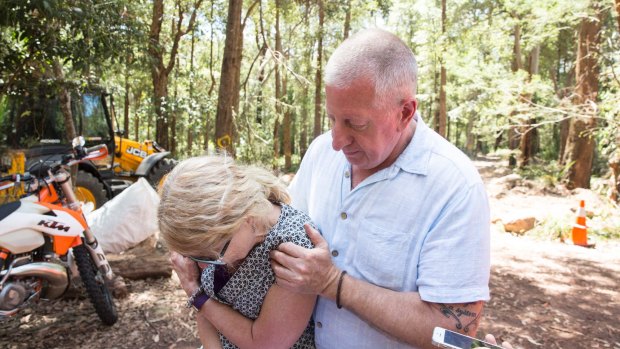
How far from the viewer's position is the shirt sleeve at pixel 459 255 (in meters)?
1.28

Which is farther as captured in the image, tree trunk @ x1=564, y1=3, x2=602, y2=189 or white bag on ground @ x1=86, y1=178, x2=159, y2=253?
tree trunk @ x1=564, y1=3, x2=602, y2=189

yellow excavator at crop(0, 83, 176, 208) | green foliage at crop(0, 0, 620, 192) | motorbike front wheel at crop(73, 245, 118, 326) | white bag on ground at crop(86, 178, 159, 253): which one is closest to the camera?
motorbike front wheel at crop(73, 245, 118, 326)

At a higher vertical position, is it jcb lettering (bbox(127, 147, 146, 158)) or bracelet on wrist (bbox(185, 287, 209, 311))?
jcb lettering (bbox(127, 147, 146, 158))

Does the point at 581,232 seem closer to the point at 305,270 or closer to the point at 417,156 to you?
the point at 417,156

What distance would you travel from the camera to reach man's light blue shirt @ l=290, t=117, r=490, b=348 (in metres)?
1.29

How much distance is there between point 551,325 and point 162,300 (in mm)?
3791

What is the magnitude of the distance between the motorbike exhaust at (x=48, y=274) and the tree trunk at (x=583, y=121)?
10848 mm

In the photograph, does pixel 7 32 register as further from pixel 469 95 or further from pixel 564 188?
pixel 469 95

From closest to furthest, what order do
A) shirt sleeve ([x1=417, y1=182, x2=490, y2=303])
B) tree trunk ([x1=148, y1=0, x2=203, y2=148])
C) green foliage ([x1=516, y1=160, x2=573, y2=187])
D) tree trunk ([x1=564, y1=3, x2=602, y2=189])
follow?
shirt sleeve ([x1=417, y1=182, x2=490, y2=303]) → tree trunk ([x1=564, y1=3, x2=602, y2=189]) → green foliage ([x1=516, y1=160, x2=573, y2=187]) → tree trunk ([x1=148, y1=0, x2=203, y2=148])

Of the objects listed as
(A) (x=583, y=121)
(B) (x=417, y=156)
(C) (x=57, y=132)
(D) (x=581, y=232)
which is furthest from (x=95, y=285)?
(A) (x=583, y=121)

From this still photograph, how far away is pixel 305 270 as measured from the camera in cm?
135

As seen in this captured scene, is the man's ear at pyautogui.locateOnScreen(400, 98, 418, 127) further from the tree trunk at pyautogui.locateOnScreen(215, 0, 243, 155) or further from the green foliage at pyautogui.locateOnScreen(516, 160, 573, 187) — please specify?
the green foliage at pyautogui.locateOnScreen(516, 160, 573, 187)

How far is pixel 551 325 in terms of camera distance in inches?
168

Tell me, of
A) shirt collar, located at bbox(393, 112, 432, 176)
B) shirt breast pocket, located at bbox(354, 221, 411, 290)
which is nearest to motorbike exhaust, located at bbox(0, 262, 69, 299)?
shirt breast pocket, located at bbox(354, 221, 411, 290)
